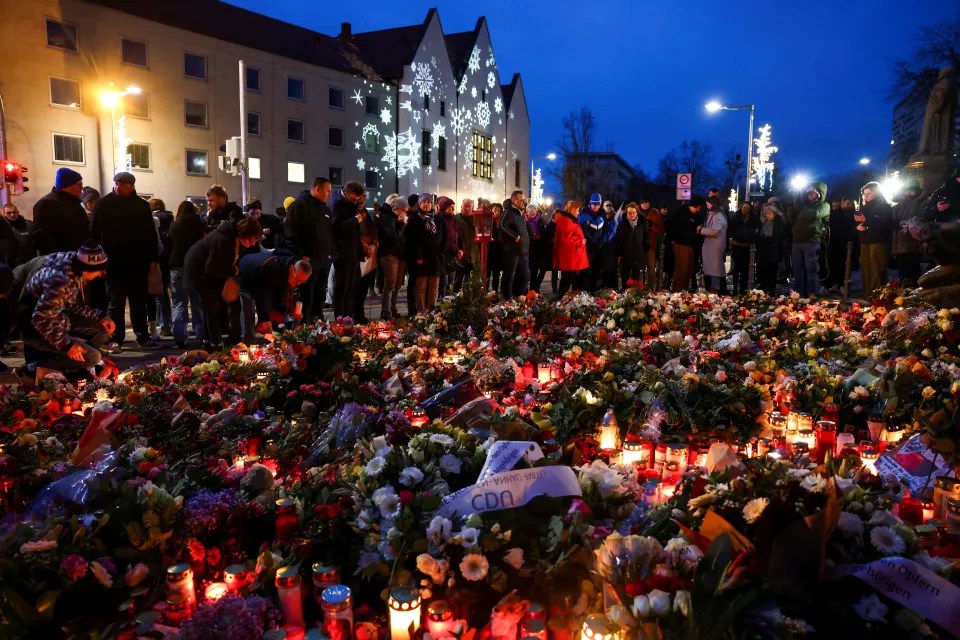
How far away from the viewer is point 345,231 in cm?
870

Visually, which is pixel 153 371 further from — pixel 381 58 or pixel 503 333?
pixel 381 58

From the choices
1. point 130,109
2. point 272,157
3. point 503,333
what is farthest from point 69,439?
point 272,157

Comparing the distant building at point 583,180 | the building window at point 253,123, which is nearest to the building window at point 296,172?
the building window at point 253,123

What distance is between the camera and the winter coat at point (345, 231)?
28.5 feet

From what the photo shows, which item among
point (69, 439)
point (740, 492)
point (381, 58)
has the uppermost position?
point (381, 58)

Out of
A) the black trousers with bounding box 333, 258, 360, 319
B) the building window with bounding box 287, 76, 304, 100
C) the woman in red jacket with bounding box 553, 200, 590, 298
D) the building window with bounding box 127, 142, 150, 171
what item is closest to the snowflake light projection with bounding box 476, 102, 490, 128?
the building window with bounding box 287, 76, 304, 100

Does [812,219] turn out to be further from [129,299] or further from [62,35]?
[62,35]

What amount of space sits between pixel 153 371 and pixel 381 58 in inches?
1416

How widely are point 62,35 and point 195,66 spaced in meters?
5.03

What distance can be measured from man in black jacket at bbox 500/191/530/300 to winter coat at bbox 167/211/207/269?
4820mm

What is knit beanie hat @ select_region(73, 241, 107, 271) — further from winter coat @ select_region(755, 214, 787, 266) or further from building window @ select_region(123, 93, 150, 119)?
building window @ select_region(123, 93, 150, 119)

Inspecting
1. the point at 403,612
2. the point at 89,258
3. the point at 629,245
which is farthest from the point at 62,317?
the point at 629,245

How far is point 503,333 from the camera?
23.2 feet

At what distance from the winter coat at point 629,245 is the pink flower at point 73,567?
37.7 feet
